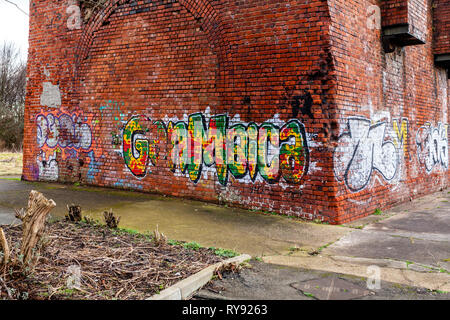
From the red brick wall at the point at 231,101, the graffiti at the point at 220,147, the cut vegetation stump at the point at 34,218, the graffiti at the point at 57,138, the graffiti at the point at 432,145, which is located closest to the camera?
the cut vegetation stump at the point at 34,218

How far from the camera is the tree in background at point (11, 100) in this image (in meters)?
26.9

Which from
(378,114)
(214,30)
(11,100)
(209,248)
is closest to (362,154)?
(378,114)

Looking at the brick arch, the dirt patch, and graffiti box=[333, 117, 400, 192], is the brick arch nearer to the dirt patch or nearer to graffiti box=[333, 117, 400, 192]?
graffiti box=[333, 117, 400, 192]

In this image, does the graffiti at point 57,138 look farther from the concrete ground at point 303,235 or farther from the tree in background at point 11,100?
the tree in background at point 11,100

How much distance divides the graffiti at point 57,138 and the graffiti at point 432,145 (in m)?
8.59

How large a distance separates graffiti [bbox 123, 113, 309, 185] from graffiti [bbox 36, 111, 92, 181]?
59.4 inches

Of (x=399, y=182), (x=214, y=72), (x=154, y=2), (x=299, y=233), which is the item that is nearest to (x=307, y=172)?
(x=299, y=233)

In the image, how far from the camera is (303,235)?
5.77m

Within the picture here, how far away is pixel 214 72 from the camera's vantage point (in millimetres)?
7902

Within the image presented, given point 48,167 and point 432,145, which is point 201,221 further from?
point 432,145

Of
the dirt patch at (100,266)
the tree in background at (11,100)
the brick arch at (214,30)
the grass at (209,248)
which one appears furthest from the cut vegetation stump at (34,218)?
the tree in background at (11,100)

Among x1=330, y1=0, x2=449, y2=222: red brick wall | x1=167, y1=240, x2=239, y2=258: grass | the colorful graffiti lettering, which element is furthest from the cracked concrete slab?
the colorful graffiti lettering

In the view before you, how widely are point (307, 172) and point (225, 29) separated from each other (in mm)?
3227

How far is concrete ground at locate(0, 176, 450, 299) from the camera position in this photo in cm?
413
